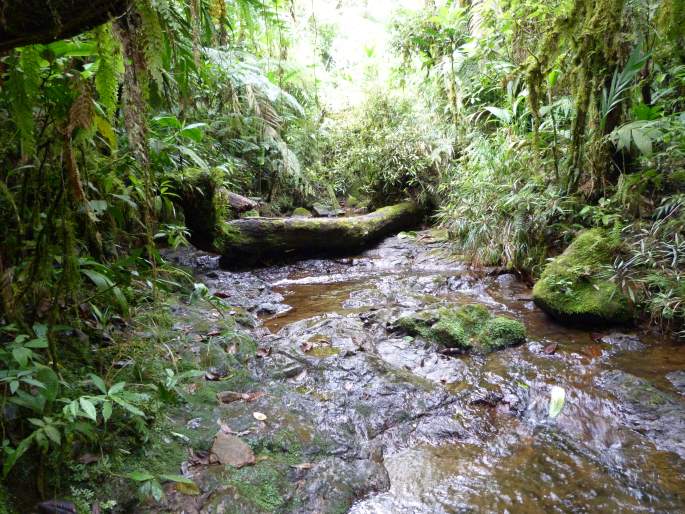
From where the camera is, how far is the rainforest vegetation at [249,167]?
1276 millimetres

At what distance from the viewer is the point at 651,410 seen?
234cm

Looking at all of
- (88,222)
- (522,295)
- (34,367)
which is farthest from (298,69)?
(34,367)

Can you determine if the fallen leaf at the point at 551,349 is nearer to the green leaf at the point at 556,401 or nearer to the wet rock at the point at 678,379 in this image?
the green leaf at the point at 556,401

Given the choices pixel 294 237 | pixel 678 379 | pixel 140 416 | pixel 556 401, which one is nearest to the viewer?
pixel 140 416

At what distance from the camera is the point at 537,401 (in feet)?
8.24

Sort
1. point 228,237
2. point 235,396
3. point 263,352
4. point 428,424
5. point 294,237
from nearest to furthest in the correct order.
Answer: point 235,396
point 428,424
point 263,352
point 228,237
point 294,237

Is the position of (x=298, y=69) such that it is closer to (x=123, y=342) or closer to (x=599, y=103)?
(x=599, y=103)

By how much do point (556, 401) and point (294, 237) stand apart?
4143 millimetres

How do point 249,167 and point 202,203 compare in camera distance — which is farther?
point 249,167

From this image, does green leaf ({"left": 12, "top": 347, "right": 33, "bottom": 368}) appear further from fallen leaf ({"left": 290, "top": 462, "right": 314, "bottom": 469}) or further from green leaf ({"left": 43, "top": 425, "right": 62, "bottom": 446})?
fallen leaf ({"left": 290, "top": 462, "right": 314, "bottom": 469})

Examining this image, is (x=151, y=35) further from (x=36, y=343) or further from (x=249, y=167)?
(x=249, y=167)

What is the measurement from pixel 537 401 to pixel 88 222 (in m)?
2.62

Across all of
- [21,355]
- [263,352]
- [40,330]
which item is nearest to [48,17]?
[21,355]

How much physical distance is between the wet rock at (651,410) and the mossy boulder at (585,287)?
741 mm
